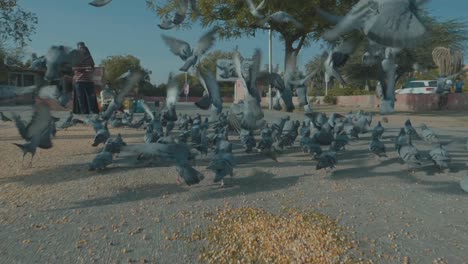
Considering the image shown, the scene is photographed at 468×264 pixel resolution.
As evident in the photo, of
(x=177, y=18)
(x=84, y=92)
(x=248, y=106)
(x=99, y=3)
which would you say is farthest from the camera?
(x=84, y=92)

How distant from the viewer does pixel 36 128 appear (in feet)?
15.4

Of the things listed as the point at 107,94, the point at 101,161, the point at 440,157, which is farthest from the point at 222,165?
the point at 107,94

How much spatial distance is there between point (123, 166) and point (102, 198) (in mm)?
1356

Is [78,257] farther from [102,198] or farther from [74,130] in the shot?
[74,130]

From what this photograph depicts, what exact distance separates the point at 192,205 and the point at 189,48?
160 cm

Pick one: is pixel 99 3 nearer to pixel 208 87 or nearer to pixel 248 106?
pixel 208 87

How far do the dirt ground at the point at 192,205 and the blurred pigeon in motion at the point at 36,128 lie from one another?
0.40m

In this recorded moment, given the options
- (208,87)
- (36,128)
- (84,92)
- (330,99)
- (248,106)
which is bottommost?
(36,128)

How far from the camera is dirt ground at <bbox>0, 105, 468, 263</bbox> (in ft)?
9.20

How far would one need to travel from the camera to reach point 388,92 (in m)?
3.06

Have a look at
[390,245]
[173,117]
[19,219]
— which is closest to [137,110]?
[173,117]

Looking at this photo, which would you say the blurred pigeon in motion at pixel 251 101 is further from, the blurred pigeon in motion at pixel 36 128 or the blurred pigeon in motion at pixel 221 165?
the blurred pigeon in motion at pixel 36 128

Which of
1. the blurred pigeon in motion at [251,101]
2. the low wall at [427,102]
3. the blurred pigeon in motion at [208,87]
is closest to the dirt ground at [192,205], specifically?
the blurred pigeon in motion at [251,101]

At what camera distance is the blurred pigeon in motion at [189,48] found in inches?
159
